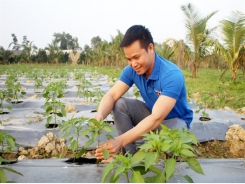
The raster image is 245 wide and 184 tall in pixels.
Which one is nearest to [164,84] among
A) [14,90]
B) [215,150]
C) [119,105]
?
[119,105]

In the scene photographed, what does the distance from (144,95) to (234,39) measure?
4305 millimetres

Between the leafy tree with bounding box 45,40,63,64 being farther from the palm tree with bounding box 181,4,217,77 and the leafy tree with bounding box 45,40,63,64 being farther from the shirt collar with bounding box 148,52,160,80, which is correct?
the shirt collar with bounding box 148,52,160,80

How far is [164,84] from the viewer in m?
1.79

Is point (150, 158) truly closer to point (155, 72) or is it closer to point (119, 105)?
point (155, 72)

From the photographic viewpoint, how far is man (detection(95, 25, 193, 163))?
1.62 m

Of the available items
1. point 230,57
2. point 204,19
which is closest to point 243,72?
point 230,57

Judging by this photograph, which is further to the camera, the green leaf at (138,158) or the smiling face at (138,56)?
the smiling face at (138,56)

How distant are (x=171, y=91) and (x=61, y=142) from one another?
4.51 feet

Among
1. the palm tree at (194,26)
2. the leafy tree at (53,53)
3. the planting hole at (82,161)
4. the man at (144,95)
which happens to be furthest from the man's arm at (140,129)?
the leafy tree at (53,53)

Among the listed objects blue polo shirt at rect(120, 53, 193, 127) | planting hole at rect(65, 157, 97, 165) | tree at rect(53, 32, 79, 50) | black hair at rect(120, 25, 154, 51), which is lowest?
planting hole at rect(65, 157, 97, 165)

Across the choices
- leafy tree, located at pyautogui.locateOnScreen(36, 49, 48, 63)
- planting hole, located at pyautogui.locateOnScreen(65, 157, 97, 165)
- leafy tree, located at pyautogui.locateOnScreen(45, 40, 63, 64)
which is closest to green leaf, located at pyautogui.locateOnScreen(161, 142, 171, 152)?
planting hole, located at pyautogui.locateOnScreen(65, 157, 97, 165)

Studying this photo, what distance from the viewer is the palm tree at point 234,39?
17.3 ft

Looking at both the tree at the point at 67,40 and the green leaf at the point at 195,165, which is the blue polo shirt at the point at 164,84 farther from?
the tree at the point at 67,40

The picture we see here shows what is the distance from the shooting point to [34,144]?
8.89ft
